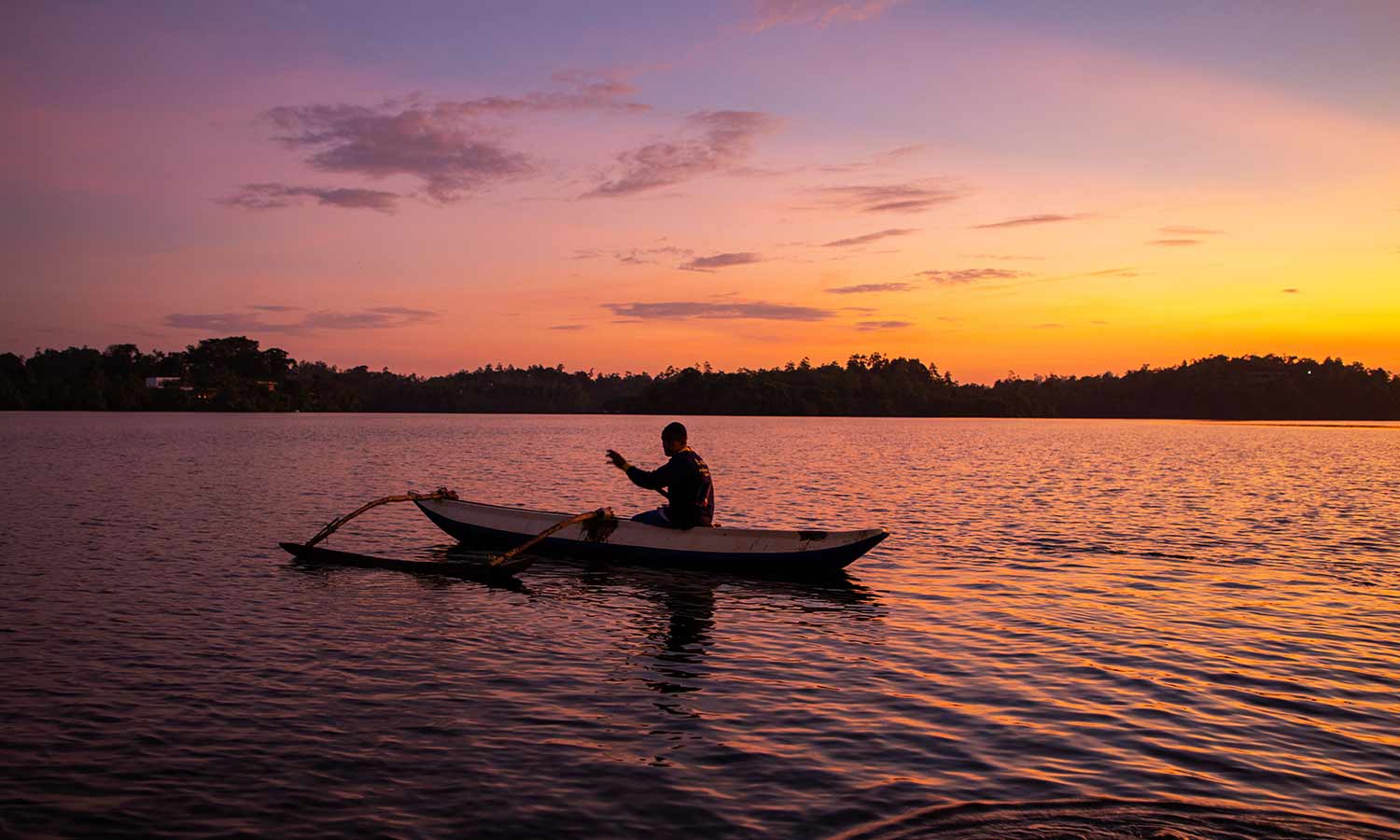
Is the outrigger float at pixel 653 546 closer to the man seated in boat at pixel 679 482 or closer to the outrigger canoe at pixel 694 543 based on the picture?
the outrigger canoe at pixel 694 543

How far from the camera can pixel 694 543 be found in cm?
1973

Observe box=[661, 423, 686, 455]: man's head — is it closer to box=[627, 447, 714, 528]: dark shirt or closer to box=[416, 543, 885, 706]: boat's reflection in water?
box=[627, 447, 714, 528]: dark shirt

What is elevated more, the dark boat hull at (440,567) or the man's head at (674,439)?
the man's head at (674,439)

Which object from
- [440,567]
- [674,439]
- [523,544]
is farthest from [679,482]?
[440,567]

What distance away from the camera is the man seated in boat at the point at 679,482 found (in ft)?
62.5

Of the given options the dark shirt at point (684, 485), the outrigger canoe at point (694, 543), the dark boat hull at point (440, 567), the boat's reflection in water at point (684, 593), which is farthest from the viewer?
the dark shirt at point (684, 485)

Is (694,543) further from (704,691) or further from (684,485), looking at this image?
(704,691)

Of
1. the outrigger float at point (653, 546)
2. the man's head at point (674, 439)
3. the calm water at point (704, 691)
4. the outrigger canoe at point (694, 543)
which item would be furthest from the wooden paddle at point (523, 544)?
the man's head at point (674, 439)

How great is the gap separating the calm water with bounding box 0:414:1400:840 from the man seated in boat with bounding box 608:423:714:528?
125 cm

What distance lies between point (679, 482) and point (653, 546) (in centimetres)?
162

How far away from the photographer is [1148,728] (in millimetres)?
10156

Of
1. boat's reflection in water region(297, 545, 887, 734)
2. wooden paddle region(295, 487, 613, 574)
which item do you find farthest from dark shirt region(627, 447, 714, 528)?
wooden paddle region(295, 487, 613, 574)

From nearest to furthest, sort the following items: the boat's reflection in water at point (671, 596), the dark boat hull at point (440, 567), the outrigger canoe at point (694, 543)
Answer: the boat's reflection in water at point (671, 596)
the dark boat hull at point (440, 567)
the outrigger canoe at point (694, 543)

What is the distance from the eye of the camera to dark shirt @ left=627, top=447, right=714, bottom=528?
19.1 m
